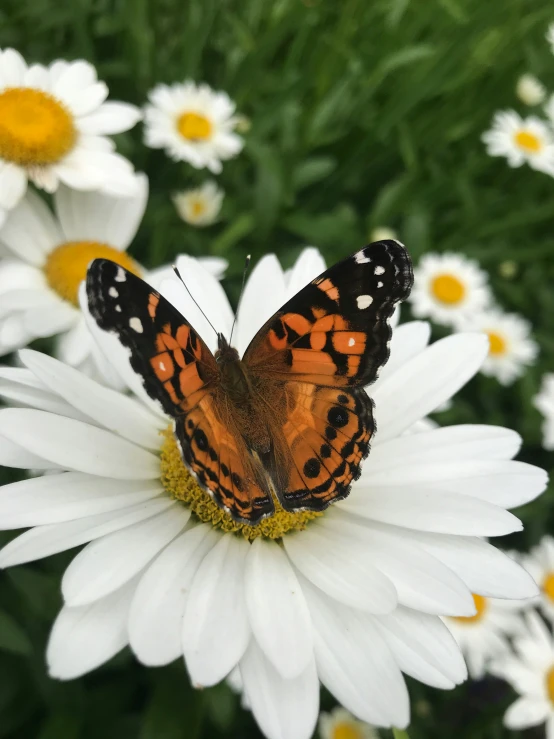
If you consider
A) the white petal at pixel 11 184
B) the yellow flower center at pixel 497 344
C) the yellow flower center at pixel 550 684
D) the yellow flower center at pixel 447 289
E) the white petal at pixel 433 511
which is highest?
the white petal at pixel 11 184

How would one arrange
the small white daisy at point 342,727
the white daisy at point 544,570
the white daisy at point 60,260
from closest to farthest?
the white daisy at point 60,260 → the small white daisy at point 342,727 → the white daisy at point 544,570

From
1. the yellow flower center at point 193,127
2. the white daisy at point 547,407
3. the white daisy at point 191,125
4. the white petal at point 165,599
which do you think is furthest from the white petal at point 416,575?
the yellow flower center at point 193,127

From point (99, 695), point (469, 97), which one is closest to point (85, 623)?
point (99, 695)

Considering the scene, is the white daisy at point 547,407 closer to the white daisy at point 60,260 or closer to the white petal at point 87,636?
the white daisy at point 60,260

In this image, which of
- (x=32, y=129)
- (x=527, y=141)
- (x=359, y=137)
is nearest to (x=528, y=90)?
(x=527, y=141)

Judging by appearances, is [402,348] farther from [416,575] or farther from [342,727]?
[342,727]

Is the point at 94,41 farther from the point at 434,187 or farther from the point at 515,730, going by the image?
the point at 515,730

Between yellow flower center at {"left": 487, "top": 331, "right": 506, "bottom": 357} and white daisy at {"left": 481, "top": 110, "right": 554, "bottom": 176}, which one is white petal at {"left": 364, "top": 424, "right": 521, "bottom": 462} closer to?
yellow flower center at {"left": 487, "top": 331, "right": 506, "bottom": 357}
